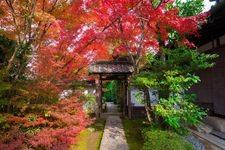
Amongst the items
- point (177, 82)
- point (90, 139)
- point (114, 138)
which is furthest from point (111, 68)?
point (177, 82)

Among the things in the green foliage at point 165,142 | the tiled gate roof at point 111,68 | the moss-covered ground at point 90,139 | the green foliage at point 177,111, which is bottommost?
the moss-covered ground at point 90,139

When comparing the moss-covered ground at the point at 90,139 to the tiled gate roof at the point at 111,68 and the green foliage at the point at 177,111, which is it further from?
the tiled gate roof at the point at 111,68

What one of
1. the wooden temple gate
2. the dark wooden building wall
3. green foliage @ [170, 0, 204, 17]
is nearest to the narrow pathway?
the wooden temple gate

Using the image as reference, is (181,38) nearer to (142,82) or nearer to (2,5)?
(142,82)

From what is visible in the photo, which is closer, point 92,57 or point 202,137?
point 202,137

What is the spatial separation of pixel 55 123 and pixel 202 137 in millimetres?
5511

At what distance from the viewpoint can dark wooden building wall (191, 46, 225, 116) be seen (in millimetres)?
11312

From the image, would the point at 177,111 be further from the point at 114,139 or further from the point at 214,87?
the point at 214,87

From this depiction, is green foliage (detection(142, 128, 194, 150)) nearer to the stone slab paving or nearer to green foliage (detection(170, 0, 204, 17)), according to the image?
the stone slab paving

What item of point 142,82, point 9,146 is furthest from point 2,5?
point 142,82

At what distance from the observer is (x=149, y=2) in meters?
11.7

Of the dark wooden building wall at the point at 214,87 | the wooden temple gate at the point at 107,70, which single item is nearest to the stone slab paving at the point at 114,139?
the wooden temple gate at the point at 107,70

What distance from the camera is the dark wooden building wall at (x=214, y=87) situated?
11312mm

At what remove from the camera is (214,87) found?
12.1m
